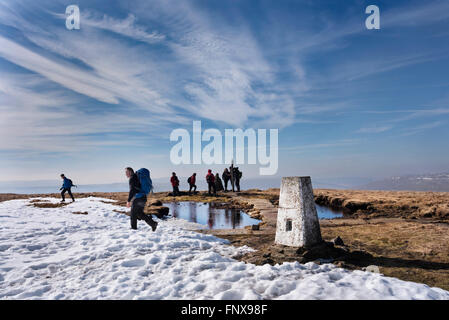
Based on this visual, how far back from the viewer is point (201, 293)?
4.52 m

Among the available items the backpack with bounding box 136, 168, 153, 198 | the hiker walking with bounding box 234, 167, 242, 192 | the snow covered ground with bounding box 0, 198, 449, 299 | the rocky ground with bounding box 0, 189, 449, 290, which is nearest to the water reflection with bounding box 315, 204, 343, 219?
the rocky ground with bounding box 0, 189, 449, 290

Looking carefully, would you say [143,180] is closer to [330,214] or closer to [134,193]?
[134,193]

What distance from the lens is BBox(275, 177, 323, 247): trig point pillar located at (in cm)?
635

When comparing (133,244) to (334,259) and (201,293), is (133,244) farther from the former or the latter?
(334,259)

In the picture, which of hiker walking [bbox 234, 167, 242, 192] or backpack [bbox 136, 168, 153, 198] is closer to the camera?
backpack [bbox 136, 168, 153, 198]

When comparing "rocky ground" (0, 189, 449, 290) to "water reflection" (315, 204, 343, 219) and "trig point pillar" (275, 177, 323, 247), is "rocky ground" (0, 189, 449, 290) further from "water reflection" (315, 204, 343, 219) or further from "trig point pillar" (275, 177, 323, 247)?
"water reflection" (315, 204, 343, 219)

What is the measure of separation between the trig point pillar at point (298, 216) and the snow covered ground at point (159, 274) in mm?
771

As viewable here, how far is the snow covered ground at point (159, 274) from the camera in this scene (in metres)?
4.45

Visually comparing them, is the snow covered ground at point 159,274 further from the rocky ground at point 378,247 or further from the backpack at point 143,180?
the backpack at point 143,180

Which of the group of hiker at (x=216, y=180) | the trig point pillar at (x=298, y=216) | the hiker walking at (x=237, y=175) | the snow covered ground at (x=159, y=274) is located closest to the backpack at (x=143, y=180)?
the snow covered ground at (x=159, y=274)

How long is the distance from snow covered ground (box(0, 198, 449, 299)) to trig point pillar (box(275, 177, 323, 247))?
0.77 meters

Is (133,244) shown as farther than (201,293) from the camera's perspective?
Yes
